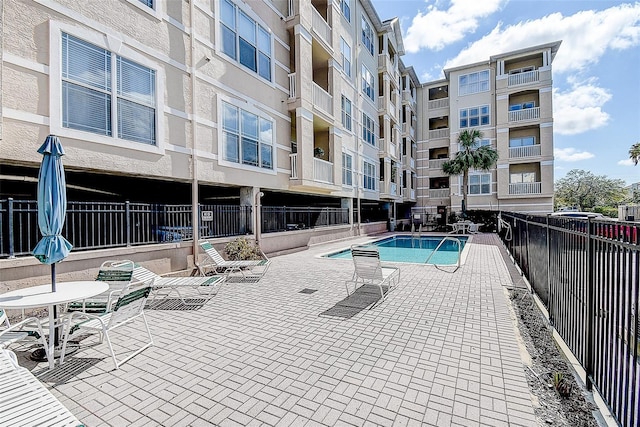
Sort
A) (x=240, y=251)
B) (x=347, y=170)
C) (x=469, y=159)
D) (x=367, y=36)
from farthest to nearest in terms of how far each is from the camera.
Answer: (x=469, y=159) → (x=367, y=36) → (x=347, y=170) → (x=240, y=251)

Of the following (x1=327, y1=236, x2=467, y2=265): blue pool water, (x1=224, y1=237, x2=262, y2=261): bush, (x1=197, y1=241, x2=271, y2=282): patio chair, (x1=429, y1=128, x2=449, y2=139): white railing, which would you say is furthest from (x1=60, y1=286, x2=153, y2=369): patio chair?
(x1=429, y1=128, x2=449, y2=139): white railing

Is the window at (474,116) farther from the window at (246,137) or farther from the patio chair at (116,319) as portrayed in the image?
the patio chair at (116,319)

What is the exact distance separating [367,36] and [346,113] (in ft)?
28.2

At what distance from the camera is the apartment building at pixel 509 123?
27.8 meters

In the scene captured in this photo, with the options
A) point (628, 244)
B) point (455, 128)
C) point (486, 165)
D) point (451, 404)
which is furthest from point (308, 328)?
point (455, 128)

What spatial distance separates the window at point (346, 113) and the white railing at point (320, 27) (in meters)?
3.65

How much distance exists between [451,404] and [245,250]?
7889 mm

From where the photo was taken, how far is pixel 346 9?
19.8 metres

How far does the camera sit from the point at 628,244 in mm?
2404

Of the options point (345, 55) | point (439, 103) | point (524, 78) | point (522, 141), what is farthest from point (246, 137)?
point (439, 103)

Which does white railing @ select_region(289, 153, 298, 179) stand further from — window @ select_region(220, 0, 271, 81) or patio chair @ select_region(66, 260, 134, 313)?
patio chair @ select_region(66, 260, 134, 313)

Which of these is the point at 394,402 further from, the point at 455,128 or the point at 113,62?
the point at 455,128

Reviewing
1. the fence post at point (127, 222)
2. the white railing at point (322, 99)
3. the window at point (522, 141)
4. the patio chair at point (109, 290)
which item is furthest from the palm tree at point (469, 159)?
the patio chair at point (109, 290)

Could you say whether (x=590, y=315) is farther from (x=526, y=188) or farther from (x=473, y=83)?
(x=473, y=83)
